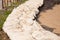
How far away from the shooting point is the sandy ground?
509 centimetres

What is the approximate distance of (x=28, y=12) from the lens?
567 cm

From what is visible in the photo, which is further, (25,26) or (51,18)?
(51,18)

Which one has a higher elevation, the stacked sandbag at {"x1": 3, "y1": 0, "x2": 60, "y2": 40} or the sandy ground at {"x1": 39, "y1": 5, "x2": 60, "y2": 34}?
the stacked sandbag at {"x1": 3, "y1": 0, "x2": 60, "y2": 40}

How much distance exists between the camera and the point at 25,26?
4863 mm

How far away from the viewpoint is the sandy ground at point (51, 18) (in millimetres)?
5090

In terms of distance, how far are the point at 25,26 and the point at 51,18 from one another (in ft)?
2.99

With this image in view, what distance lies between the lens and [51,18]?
5.54 meters

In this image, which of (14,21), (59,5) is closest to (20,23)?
(14,21)

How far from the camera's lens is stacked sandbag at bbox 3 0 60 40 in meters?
4.36

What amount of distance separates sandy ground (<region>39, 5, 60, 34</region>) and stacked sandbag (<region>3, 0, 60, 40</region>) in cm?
21

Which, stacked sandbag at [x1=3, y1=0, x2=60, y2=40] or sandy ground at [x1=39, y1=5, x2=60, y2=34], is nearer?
stacked sandbag at [x1=3, y1=0, x2=60, y2=40]

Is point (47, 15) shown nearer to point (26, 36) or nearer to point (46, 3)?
point (46, 3)

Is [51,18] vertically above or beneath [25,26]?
beneath

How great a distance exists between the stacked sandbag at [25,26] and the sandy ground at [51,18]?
0.21 meters
